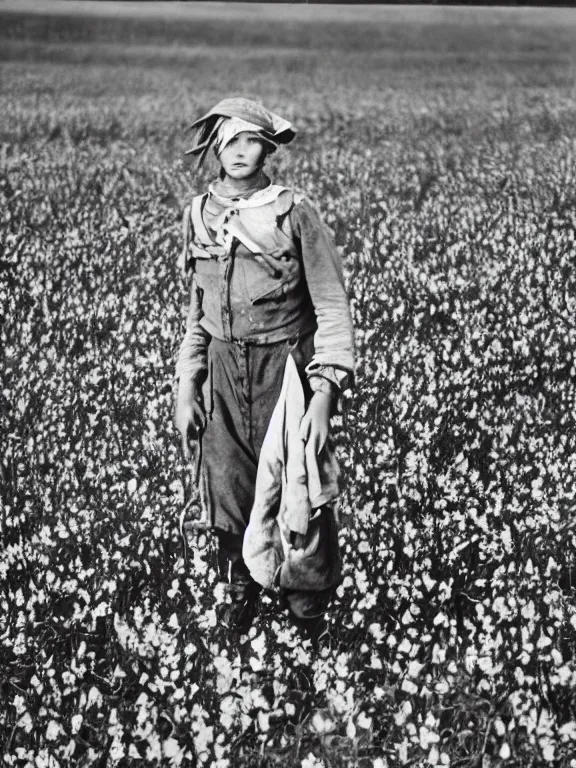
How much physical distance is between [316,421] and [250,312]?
1.43ft

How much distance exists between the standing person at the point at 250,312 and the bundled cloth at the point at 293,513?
2 centimetres

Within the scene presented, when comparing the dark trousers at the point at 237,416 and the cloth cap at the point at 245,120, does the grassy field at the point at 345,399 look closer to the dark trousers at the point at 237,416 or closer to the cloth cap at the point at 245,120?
the dark trousers at the point at 237,416

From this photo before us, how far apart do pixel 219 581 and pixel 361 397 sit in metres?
1.48

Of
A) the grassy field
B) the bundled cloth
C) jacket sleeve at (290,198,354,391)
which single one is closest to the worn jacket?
jacket sleeve at (290,198,354,391)

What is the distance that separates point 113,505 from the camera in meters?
4.12

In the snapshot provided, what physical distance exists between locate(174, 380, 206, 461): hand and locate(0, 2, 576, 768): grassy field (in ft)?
2.19

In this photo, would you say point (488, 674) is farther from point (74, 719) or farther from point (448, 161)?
point (448, 161)

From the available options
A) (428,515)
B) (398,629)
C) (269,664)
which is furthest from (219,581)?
(428,515)

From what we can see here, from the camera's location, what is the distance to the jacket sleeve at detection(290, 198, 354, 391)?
3072mm

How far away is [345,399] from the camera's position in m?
4.72

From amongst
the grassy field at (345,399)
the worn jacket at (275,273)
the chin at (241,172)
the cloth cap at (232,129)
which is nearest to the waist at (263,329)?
the worn jacket at (275,273)

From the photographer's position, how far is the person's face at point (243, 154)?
9.96ft

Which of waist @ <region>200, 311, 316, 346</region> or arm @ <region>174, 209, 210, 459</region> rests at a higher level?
waist @ <region>200, 311, 316, 346</region>

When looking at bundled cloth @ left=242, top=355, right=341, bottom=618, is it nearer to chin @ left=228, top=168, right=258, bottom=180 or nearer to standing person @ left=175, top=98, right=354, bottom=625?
standing person @ left=175, top=98, right=354, bottom=625
